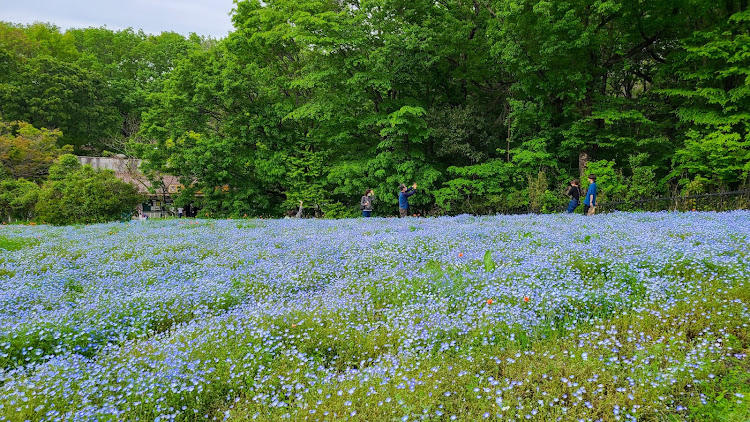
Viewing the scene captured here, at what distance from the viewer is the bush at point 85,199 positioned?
1706 centimetres

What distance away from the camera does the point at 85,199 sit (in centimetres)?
1706

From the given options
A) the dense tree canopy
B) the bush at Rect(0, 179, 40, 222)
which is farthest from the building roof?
the dense tree canopy

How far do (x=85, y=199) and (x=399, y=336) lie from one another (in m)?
18.1

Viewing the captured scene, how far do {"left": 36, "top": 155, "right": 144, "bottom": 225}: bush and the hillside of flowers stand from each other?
11720mm

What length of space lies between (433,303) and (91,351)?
A: 3.59 m

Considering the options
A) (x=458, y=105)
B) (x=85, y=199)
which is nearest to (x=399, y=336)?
(x=85, y=199)

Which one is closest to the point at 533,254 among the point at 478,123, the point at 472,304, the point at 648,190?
the point at 472,304

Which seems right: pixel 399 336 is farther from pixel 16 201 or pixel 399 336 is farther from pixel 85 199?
pixel 16 201

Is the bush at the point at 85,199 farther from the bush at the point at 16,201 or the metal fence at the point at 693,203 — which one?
the metal fence at the point at 693,203

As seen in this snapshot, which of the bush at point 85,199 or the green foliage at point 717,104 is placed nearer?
the green foliage at point 717,104

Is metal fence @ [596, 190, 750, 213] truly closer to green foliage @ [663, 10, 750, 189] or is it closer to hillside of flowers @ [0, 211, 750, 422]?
green foliage @ [663, 10, 750, 189]

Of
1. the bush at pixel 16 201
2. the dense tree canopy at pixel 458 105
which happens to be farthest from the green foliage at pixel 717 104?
the bush at pixel 16 201

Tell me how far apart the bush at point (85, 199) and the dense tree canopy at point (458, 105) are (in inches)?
281

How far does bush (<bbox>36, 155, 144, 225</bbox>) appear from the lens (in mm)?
17062
